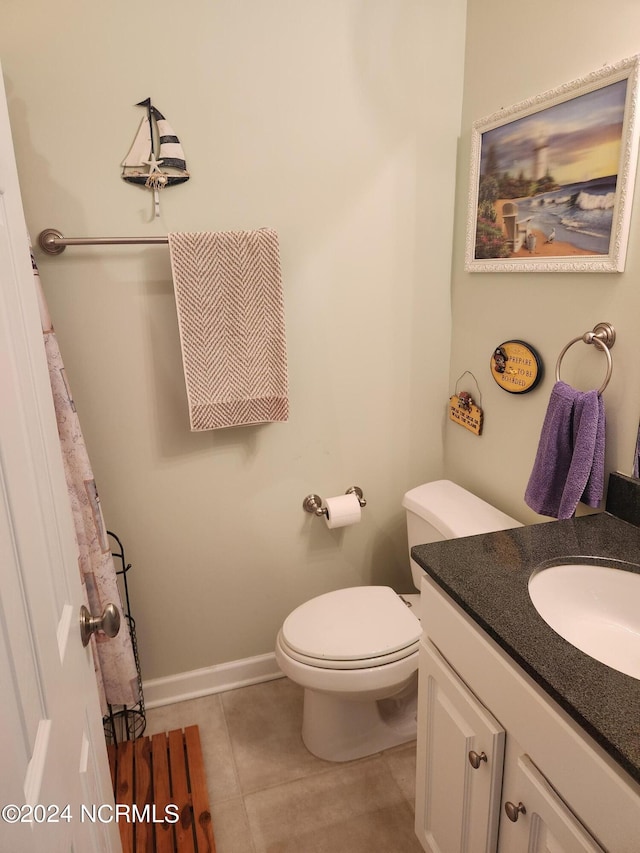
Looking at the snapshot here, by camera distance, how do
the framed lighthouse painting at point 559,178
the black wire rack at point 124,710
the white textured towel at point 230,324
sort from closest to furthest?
1. the framed lighthouse painting at point 559,178
2. the white textured towel at point 230,324
3. the black wire rack at point 124,710

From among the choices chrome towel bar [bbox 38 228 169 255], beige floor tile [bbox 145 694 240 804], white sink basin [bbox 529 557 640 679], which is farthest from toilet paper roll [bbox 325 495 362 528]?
chrome towel bar [bbox 38 228 169 255]

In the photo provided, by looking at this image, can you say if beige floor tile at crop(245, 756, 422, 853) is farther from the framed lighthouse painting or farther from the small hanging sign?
the framed lighthouse painting

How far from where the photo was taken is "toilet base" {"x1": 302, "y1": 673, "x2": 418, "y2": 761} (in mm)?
1749

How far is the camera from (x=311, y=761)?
1.80 metres

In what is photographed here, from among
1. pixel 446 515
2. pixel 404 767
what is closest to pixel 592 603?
pixel 446 515

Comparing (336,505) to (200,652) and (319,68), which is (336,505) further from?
(319,68)

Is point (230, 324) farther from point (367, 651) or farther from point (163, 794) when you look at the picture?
point (163, 794)

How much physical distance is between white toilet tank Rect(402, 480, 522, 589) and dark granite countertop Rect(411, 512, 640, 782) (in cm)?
34

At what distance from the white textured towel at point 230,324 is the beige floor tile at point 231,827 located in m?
1.09

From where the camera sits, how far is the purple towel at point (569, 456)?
1.34m

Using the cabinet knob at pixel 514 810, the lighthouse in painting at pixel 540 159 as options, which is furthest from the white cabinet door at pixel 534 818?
the lighthouse in painting at pixel 540 159

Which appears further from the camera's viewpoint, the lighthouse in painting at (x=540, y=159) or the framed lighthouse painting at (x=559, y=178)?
the lighthouse in painting at (x=540, y=159)

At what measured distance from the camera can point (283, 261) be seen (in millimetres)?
1790

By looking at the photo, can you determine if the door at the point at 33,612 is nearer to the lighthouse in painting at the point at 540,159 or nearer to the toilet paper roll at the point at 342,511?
the toilet paper roll at the point at 342,511
